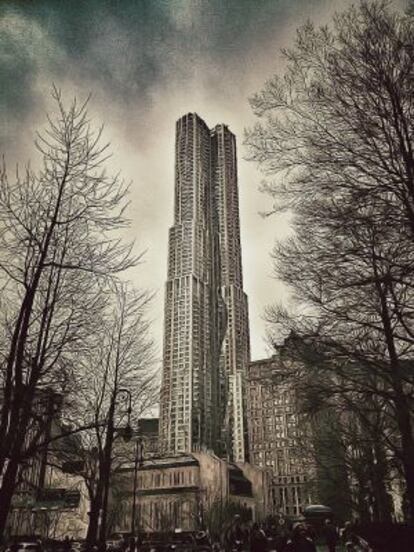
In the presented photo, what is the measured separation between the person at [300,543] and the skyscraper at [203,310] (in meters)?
130

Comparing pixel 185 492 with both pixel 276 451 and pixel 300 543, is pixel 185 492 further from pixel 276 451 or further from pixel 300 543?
pixel 300 543


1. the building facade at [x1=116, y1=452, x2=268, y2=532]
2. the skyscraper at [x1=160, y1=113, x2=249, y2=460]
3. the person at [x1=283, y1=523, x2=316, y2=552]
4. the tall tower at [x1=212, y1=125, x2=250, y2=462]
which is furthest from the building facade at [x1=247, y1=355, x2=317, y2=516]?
the person at [x1=283, y1=523, x2=316, y2=552]

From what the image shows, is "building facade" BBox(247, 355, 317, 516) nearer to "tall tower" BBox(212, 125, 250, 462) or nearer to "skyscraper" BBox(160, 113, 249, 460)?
"skyscraper" BBox(160, 113, 249, 460)

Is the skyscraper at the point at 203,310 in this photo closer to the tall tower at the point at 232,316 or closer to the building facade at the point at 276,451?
the tall tower at the point at 232,316

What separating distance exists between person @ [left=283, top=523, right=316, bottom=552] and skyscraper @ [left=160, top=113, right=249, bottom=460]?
12965 centimetres

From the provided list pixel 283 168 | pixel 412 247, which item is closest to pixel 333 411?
pixel 412 247

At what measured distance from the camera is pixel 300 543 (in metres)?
9.66

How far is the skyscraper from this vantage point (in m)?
148

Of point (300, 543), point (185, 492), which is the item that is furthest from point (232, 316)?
point (300, 543)

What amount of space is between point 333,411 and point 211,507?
216 feet

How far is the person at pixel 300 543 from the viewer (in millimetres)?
9539

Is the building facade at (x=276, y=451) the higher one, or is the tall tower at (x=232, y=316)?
the tall tower at (x=232, y=316)

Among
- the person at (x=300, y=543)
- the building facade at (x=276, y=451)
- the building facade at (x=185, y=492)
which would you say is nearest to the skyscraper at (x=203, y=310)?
the building facade at (x=276, y=451)

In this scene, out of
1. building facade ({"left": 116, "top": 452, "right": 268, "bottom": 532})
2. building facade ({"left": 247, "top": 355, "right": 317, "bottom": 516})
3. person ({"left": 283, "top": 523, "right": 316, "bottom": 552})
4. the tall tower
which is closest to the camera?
person ({"left": 283, "top": 523, "right": 316, "bottom": 552})
